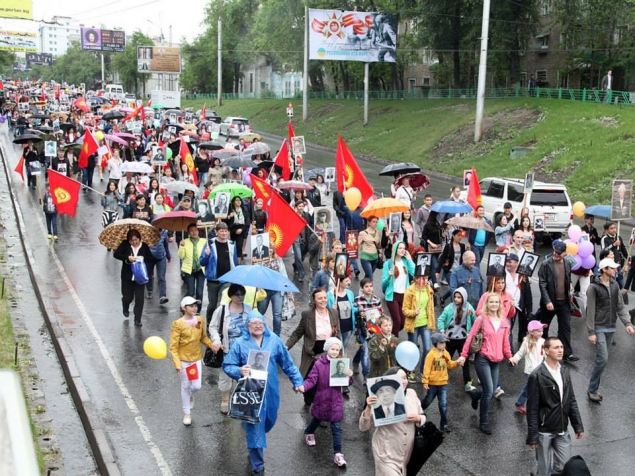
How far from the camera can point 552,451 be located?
7.04 metres

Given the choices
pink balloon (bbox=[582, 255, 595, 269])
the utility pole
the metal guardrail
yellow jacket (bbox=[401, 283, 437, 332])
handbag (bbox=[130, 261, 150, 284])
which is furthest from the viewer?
the metal guardrail

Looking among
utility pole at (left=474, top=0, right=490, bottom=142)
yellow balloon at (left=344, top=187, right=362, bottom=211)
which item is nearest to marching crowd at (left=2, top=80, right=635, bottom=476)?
yellow balloon at (left=344, top=187, right=362, bottom=211)

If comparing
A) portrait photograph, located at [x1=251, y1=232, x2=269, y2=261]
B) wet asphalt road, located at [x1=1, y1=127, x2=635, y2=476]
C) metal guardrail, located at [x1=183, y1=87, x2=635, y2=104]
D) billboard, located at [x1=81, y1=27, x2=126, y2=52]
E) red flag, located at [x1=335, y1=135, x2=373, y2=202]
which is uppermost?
billboard, located at [x1=81, y1=27, x2=126, y2=52]

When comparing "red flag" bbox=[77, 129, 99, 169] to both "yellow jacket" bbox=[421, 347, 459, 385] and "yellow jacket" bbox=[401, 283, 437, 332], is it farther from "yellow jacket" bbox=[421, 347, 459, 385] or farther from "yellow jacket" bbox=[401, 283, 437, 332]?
"yellow jacket" bbox=[421, 347, 459, 385]

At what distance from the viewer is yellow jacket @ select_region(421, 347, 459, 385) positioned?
8461 millimetres

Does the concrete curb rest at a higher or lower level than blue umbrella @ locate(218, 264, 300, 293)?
lower

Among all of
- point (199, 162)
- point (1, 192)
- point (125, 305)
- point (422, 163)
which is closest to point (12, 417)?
point (125, 305)

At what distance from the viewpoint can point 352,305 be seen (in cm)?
1004

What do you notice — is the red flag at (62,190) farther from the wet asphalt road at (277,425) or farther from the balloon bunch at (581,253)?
the balloon bunch at (581,253)

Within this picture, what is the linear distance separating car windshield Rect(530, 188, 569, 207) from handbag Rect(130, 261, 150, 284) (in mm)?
11637

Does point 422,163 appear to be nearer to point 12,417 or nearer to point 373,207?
point 373,207

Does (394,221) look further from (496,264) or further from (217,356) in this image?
(217,356)

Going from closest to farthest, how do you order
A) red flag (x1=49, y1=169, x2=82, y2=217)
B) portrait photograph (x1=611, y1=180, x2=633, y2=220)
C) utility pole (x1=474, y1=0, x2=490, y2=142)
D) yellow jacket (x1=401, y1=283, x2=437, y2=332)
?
yellow jacket (x1=401, y1=283, x2=437, y2=332)
portrait photograph (x1=611, y1=180, x2=633, y2=220)
red flag (x1=49, y1=169, x2=82, y2=217)
utility pole (x1=474, y1=0, x2=490, y2=142)

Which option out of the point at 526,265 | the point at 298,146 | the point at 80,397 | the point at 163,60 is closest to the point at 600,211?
the point at 526,265
